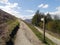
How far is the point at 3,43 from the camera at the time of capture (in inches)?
696

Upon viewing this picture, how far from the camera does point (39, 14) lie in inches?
5246

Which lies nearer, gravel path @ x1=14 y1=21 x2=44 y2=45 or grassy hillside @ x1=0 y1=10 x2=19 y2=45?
grassy hillside @ x1=0 y1=10 x2=19 y2=45

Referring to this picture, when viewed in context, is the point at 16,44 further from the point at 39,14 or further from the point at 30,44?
the point at 39,14

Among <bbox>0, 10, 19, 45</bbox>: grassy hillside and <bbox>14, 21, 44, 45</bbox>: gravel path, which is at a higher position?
<bbox>0, 10, 19, 45</bbox>: grassy hillside

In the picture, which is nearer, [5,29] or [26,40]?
[26,40]

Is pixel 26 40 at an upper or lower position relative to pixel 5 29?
lower

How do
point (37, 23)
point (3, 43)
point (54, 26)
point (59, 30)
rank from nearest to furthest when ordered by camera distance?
point (3, 43)
point (59, 30)
point (54, 26)
point (37, 23)

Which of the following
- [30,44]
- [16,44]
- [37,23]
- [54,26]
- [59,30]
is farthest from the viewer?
[37,23]

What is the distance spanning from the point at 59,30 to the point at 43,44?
74.7m

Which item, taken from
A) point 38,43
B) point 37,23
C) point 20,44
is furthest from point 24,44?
point 37,23

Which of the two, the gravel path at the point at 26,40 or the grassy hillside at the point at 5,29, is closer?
the grassy hillside at the point at 5,29

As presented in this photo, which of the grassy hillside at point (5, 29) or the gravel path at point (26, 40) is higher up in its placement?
the grassy hillside at point (5, 29)

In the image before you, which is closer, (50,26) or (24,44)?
(24,44)

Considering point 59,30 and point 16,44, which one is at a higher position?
point 16,44
